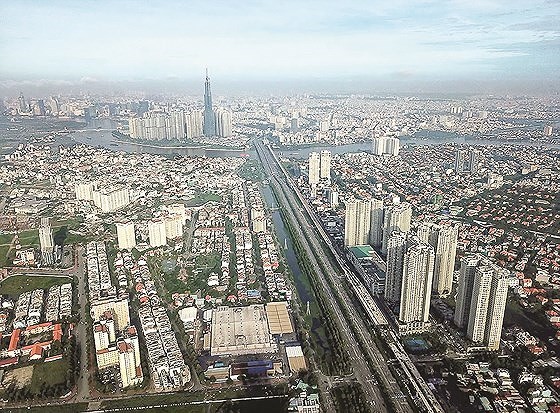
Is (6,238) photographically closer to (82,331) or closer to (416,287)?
(82,331)

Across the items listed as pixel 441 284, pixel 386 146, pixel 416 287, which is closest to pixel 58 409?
pixel 416 287

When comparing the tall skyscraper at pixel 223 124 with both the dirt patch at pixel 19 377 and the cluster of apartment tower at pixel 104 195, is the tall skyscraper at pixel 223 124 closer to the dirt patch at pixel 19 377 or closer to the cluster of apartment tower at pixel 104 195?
the cluster of apartment tower at pixel 104 195

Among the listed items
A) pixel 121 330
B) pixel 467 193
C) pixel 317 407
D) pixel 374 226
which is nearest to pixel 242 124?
pixel 467 193

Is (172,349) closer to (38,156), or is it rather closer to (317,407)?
(317,407)

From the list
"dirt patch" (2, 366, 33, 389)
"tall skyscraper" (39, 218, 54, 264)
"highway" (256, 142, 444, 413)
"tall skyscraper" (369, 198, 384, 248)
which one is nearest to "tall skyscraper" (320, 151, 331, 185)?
"highway" (256, 142, 444, 413)

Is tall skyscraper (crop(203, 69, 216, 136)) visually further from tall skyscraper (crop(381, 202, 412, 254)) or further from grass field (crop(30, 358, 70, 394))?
grass field (crop(30, 358, 70, 394))

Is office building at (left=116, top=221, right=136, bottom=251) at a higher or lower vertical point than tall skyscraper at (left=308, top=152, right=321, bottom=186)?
lower

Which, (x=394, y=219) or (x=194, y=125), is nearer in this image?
(x=394, y=219)
